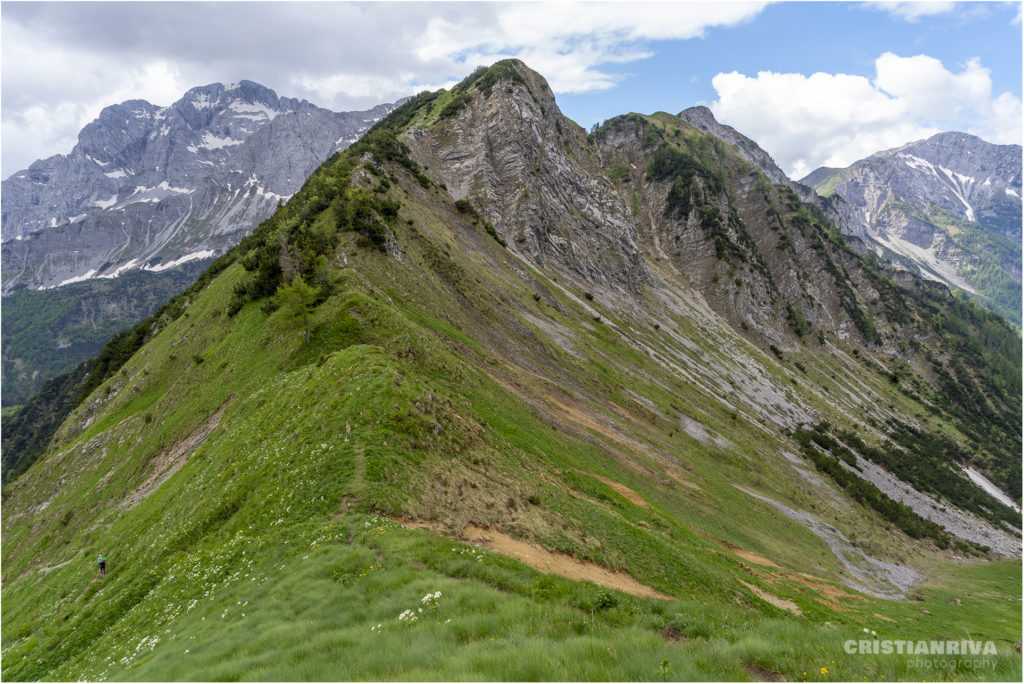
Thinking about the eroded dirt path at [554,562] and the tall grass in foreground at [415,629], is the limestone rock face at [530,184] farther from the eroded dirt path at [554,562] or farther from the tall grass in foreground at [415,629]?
the tall grass in foreground at [415,629]

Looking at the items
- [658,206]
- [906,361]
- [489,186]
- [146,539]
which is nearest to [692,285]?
[658,206]

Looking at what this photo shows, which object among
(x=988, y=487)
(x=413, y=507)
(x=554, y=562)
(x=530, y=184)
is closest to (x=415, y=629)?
(x=413, y=507)

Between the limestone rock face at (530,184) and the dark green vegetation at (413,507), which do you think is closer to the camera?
the dark green vegetation at (413,507)

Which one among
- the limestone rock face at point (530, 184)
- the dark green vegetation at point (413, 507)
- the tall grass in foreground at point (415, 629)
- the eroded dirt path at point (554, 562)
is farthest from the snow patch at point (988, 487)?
the tall grass in foreground at point (415, 629)

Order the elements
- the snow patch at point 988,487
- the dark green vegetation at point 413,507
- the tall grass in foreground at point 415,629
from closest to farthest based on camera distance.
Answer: the tall grass in foreground at point 415,629, the dark green vegetation at point 413,507, the snow patch at point 988,487

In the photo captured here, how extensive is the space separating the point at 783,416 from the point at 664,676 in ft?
336

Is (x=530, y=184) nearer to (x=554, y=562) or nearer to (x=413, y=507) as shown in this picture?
(x=413, y=507)

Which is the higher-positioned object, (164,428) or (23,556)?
(164,428)

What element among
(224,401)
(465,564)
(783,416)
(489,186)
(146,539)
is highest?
(489,186)

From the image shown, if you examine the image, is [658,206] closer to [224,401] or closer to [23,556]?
[224,401]

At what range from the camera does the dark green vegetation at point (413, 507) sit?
33.4ft

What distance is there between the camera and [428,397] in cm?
2395

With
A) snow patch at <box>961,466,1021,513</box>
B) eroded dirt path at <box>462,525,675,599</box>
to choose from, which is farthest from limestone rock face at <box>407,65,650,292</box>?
snow patch at <box>961,466,1021,513</box>

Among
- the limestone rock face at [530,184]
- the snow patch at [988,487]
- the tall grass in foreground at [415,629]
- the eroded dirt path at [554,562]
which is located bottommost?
the snow patch at [988,487]
